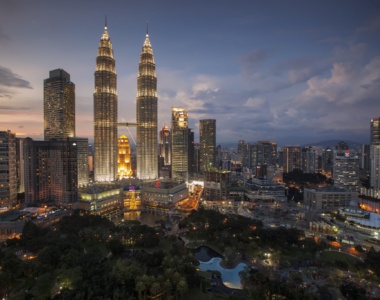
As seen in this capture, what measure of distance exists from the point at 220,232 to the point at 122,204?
74.7 feet

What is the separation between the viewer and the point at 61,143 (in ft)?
127

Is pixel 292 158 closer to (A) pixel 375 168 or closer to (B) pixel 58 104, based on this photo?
(A) pixel 375 168

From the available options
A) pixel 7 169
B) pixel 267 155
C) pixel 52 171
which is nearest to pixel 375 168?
pixel 267 155

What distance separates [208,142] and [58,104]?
130ft

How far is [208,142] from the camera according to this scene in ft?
244

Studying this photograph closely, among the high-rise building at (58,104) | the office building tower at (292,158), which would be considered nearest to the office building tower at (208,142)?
the office building tower at (292,158)

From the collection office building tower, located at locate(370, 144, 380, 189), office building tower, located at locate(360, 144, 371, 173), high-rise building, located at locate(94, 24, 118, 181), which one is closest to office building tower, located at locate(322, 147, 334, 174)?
office building tower, located at locate(360, 144, 371, 173)

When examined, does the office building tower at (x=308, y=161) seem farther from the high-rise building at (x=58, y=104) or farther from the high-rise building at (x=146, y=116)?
the high-rise building at (x=58, y=104)

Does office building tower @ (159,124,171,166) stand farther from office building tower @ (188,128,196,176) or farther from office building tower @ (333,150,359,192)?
office building tower @ (333,150,359,192)

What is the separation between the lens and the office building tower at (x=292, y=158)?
251ft

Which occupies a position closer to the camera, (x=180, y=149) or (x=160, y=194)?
(x=160, y=194)

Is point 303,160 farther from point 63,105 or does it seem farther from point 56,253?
point 56,253

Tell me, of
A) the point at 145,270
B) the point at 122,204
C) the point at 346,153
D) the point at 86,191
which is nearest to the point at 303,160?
the point at 346,153

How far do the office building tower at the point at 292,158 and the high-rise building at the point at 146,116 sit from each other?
4295cm
